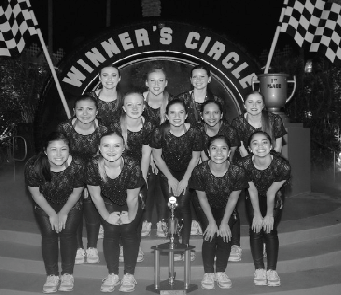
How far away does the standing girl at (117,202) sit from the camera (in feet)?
14.4

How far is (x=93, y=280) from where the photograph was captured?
15.8 feet

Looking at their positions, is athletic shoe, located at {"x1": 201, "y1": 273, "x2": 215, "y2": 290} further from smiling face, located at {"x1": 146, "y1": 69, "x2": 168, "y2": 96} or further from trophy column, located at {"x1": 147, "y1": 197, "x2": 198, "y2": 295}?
smiling face, located at {"x1": 146, "y1": 69, "x2": 168, "y2": 96}

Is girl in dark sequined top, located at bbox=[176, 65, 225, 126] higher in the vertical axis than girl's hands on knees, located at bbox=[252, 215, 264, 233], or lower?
higher

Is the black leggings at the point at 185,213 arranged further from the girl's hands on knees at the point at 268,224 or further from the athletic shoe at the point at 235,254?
the girl's hands on knees at the point at 268,224

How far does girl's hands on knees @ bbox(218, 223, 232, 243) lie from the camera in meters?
4.50

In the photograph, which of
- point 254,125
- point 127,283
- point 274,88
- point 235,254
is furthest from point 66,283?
point 274,88

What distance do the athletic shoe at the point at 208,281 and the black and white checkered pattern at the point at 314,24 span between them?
3.77m

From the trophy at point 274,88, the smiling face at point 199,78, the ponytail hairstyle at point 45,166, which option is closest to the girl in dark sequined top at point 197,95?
the smiling face at point 199,78

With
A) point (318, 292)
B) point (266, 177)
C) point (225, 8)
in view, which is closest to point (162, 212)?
point (266, 177)

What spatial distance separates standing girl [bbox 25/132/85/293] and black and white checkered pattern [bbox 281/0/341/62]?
393 centimetres

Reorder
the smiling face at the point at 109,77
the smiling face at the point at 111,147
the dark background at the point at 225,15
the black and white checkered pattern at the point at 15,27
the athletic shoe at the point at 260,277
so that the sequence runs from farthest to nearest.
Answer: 1. the dark background at the point at 225,15
2. the black and white checkered pattern at the point at 15,27
3. the smiling face at the point at 109,77
4. the athletic shoe at the point at 260,277
5. the smiling face at the point at 111,147

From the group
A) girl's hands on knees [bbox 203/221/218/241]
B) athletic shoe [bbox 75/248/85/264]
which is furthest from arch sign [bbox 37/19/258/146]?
girl's hands on knees [bbox 203/221/218/241]

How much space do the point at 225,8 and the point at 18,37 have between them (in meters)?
Answer: 16.9

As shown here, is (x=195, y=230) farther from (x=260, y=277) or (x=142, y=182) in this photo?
(x=142, y=182)
